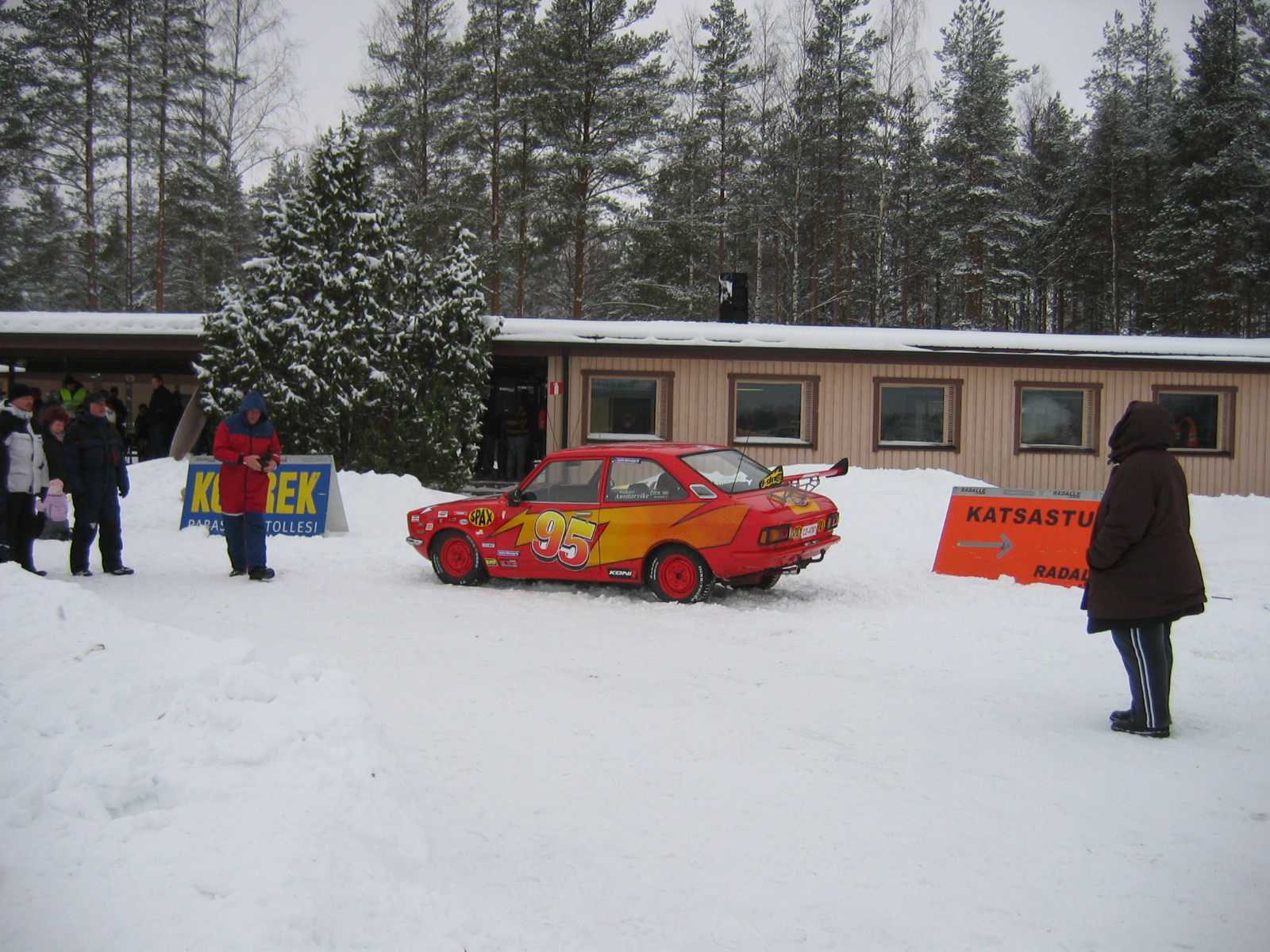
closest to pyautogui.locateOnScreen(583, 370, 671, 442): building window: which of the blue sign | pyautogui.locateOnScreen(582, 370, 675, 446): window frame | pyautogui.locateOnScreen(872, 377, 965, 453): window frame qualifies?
pyautogui.locateOnScreen(582, 370, 675, 446): window frame

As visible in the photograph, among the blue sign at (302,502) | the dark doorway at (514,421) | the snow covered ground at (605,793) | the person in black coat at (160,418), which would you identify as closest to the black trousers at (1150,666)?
the snow covered ground at (605,793)

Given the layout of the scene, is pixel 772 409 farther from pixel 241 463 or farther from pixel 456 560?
pixel 241 463

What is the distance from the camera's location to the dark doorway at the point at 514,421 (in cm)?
1839

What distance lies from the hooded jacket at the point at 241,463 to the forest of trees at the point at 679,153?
56.7ft

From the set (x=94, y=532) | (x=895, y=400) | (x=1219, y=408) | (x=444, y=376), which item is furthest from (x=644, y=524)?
(x=1219, y=408)

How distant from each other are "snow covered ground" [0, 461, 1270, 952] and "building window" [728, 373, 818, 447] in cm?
1098

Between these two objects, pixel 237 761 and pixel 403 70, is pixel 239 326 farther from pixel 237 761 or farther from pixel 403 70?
pixel 403 70

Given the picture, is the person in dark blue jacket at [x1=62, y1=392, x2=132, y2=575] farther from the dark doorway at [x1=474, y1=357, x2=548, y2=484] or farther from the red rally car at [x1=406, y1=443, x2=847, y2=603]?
the dark doorway at [x1=474, y1=357, x2=548, y2=484]

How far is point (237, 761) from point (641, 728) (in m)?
2.21

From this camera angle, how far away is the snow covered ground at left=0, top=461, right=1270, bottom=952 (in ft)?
9.08

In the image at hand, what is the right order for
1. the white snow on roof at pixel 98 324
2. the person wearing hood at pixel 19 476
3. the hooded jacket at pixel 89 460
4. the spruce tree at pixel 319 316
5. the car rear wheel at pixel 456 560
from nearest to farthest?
the person wearing hood at pixel 19 476 < the hooded jacket at pixel 89 460 < the car rear wheel at pixel 456 560 < the spruce tree at pixel 319 316 < the white snow on roof at pixel 98 324

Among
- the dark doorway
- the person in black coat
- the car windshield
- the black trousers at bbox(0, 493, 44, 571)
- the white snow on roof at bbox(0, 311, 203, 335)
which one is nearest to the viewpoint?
the car windshield

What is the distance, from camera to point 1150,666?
4.98m

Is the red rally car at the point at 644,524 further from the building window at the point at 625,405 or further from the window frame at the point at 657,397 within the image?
the building window at the point at 625,405
